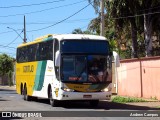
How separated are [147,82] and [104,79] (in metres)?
7.93

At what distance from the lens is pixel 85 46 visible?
2144cm

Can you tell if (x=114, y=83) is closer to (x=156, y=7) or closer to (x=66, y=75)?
(x=156, y=7)

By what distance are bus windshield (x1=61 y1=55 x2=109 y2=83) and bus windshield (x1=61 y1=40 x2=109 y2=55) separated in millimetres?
271

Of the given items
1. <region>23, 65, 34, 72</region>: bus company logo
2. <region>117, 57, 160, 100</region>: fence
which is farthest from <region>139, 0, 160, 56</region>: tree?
<region>23, 65, 34, 72</region>: bus company logo

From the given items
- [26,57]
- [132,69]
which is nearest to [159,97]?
[132,69]

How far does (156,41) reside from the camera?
41781 millimetres

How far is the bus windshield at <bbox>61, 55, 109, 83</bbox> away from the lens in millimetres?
20828

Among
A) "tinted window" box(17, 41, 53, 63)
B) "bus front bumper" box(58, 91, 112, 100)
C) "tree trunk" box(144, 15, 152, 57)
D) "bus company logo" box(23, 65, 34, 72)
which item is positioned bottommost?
"bus front bumper" box(58, 91, 112, 100)

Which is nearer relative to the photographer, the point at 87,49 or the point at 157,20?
the point at 87,49

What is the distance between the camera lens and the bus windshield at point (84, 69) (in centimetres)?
2083

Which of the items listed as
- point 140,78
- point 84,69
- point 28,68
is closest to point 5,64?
point 28,68

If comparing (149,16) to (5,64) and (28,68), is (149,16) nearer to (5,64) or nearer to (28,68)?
(28,68)

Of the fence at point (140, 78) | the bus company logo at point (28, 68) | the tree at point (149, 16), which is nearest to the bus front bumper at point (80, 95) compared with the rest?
the bus company logo at point (28, 68)

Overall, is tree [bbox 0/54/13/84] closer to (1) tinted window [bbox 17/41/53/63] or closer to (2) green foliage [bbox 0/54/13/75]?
(2) green foliage [bbox 0/54/13/75]
